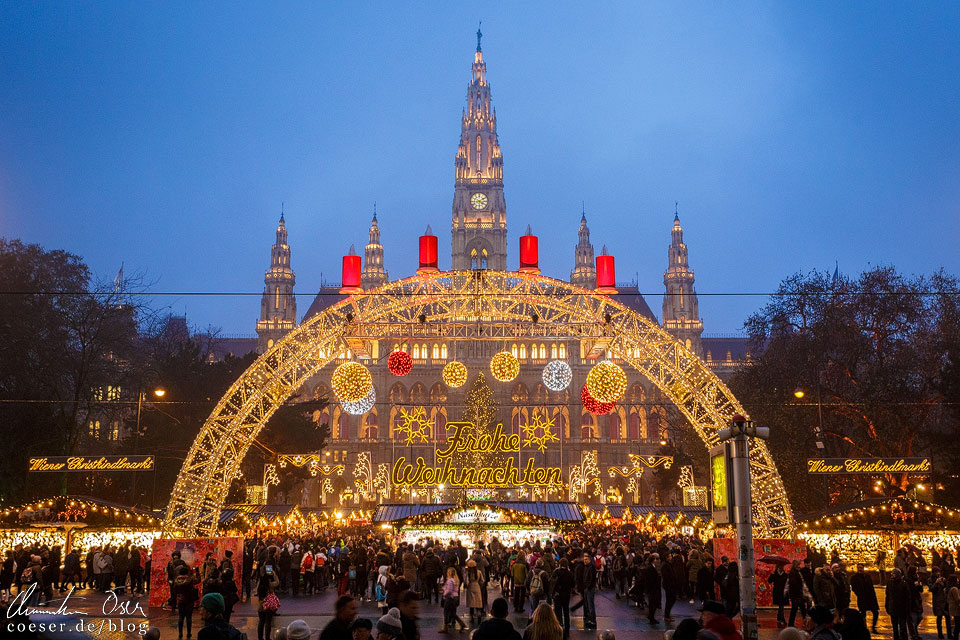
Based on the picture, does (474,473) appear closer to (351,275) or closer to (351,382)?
(351,382)

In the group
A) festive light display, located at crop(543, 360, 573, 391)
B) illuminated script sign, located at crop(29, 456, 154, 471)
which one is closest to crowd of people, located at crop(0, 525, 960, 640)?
illuminated script sign, located at crop(29, 456, 154, 471)

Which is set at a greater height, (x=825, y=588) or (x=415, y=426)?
(x=415, y=426)

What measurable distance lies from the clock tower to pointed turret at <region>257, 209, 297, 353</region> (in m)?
17.2

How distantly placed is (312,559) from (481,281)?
8.16m

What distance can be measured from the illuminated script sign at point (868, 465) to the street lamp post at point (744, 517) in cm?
1412

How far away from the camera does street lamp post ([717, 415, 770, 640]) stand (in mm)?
9445

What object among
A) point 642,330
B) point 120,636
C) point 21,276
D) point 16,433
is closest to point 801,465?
point 642,330

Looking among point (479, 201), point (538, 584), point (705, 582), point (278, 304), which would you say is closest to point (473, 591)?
point (538, 584)

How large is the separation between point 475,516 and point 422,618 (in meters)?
14.3

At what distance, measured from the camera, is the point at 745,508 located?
31.2 ft

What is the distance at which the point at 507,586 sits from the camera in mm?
21297

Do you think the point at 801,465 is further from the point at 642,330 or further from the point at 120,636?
the point at 120,636

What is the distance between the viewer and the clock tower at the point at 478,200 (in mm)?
89688

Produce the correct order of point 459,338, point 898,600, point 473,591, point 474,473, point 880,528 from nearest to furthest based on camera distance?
point 898,600 < point 473,591 < point 459,338 < point 880,528 < point 474,473
